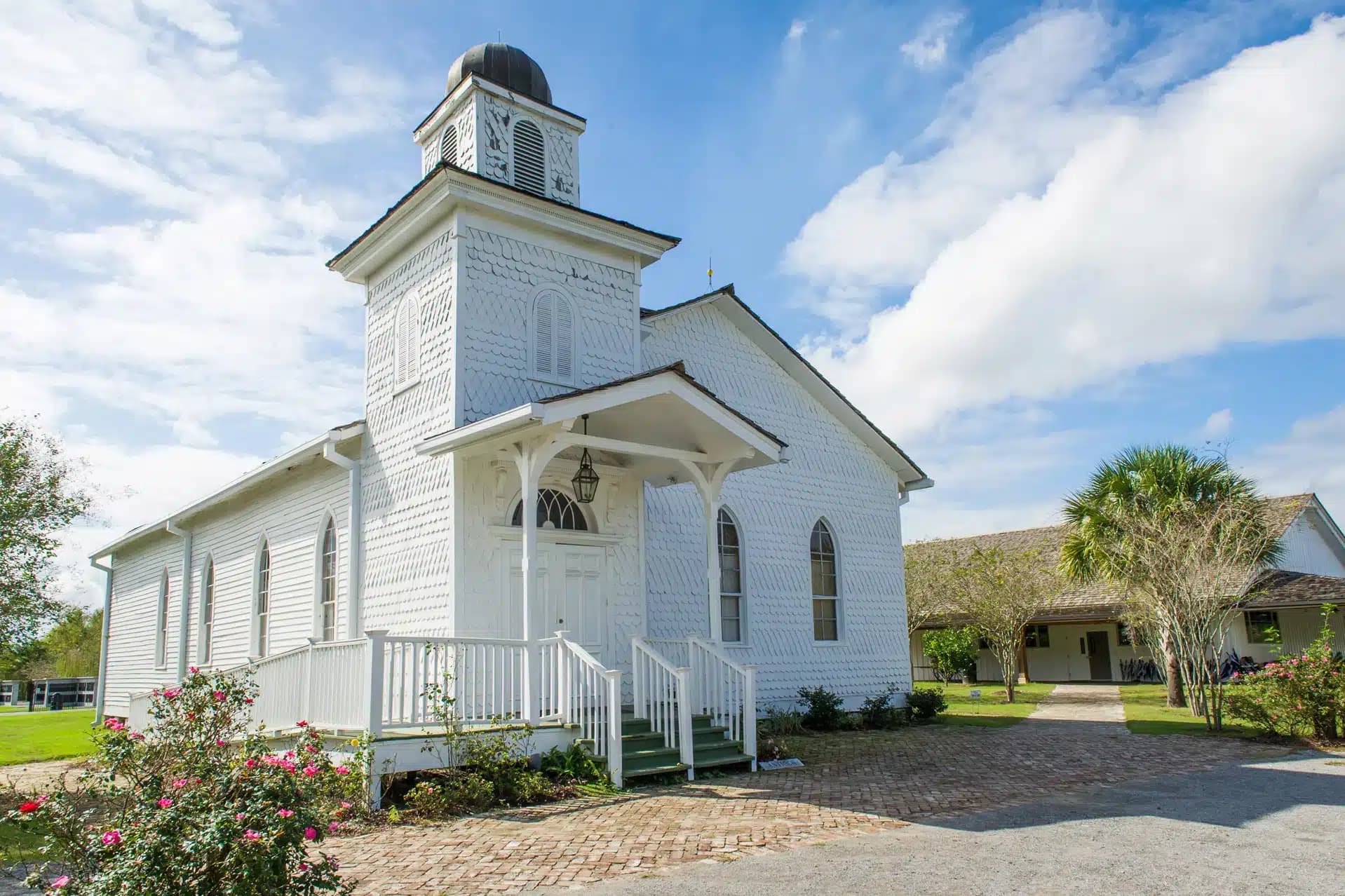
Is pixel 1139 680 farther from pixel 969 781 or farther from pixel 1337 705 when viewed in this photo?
pixel 969 781

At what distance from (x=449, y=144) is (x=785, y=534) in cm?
889

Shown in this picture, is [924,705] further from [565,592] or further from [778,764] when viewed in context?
[565,592]

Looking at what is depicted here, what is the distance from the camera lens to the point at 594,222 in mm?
14281

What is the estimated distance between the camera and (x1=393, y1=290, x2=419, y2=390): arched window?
536 inches

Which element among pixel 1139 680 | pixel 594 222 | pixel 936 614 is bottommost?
pixel 1139 680

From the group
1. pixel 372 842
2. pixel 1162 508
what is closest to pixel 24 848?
pixel 372 842

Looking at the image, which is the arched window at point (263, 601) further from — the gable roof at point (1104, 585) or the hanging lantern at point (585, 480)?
the gable roof at point (1104, 585)

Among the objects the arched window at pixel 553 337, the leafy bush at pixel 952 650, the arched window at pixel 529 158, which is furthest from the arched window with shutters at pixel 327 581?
the leafy bush at pixel 952 650

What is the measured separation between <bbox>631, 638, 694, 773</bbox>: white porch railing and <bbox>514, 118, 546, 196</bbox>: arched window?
23.4 ft

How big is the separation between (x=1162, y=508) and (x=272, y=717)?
18119 millimetres

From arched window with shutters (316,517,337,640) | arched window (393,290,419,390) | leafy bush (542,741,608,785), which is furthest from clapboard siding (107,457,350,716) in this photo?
leafy bush (542,741,608,785)

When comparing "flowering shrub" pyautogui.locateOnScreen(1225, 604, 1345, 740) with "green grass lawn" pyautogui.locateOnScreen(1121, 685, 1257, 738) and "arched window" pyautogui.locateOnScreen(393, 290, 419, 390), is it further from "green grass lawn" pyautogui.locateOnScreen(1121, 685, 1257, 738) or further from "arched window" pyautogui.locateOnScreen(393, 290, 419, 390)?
"arched window" pyautogui.locateOnScreen(393, 290, 419, 390)

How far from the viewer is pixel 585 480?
13.1 meters

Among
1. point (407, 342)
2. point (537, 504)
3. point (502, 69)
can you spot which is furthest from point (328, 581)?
point (502, 69)
